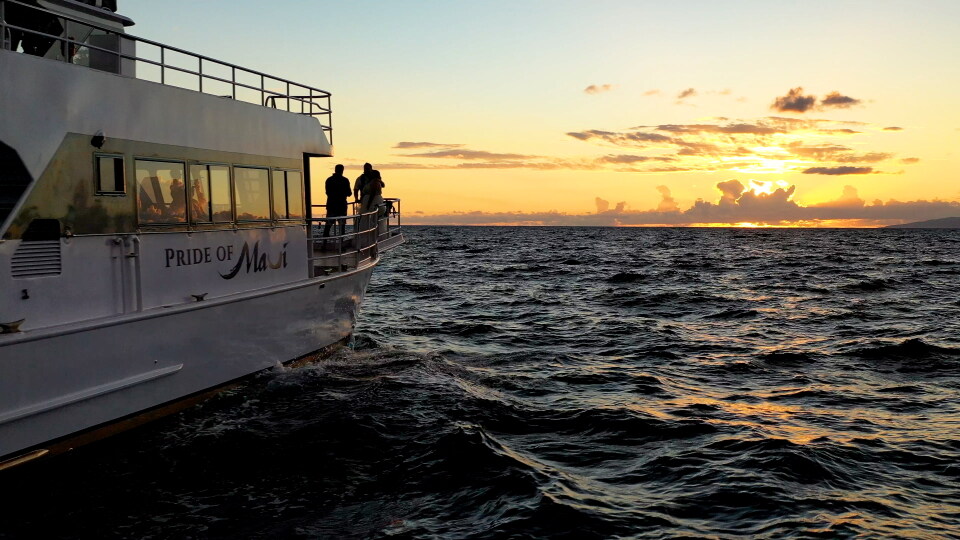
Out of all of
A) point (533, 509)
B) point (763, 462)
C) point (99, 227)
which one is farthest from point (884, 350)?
point (99, 227)

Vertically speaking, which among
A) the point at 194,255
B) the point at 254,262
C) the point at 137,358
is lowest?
the point at 137,358

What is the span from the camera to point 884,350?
15.2 metres

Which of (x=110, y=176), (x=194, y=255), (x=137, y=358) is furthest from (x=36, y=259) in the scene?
(x=194, y=255)

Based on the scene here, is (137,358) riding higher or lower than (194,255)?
lower

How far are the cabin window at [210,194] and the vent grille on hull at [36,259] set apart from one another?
83.7 inches

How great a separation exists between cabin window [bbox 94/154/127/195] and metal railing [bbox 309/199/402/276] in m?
4.00

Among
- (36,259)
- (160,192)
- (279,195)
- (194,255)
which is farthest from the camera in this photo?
(279,195)

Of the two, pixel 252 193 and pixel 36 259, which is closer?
pixel 36 259

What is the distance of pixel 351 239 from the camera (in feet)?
52.3

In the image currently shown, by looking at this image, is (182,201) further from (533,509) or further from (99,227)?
(533,509)

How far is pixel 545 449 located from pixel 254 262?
17.4 ft

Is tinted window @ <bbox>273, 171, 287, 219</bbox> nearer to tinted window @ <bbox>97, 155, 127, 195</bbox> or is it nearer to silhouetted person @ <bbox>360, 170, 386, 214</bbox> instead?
tinted window @ <bbox>97, 155, 127, 195</bbox>

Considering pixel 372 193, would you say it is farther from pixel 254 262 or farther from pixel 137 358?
pixel 137 358

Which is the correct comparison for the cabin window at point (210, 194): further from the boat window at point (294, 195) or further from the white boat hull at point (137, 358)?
the boat window at point (294, 195)
